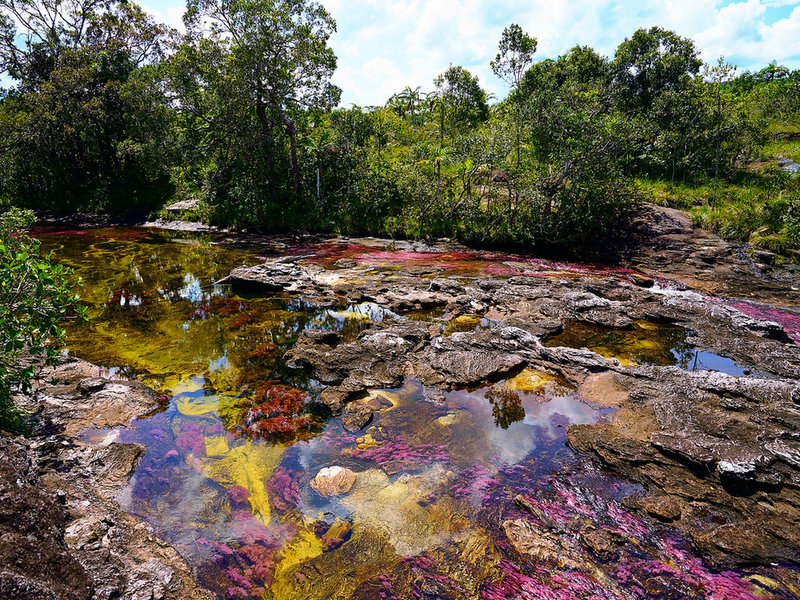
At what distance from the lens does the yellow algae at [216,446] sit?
20.3ft

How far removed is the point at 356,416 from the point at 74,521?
3.97m

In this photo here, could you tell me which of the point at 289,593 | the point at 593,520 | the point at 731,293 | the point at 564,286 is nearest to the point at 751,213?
the point at 731,293

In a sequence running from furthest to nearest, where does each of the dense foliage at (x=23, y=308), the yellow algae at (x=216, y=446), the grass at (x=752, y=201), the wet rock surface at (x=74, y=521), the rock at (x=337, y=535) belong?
the grass at (x=752, y=201)
the yellow algae at (x=216, y=446)
the dense foliage at (x=23, y=308)
the rock at (x=337, y=535)
the wet rock surface at (x=74, y=521)

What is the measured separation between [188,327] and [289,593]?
28.6ft

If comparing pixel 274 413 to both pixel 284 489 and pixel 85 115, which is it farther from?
pixel 85 115

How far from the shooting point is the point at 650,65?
3027 cm

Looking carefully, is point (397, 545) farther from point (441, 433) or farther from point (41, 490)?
point (41, 490)

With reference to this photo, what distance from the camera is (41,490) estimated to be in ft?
14.2

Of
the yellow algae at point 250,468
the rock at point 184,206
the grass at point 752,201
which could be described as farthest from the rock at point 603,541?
the rock at point 184,206

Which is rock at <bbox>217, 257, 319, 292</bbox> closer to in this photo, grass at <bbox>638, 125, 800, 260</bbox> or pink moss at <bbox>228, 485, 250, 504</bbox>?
pink moss at <bbox>228, 485, 250, 504</bbox>

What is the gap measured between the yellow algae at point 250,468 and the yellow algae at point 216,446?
0.07 meters

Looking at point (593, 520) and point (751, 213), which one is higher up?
point (751, 213)

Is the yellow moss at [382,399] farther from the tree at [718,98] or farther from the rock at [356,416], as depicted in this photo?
the tree at [718,98]

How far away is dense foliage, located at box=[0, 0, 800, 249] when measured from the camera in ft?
70.6
